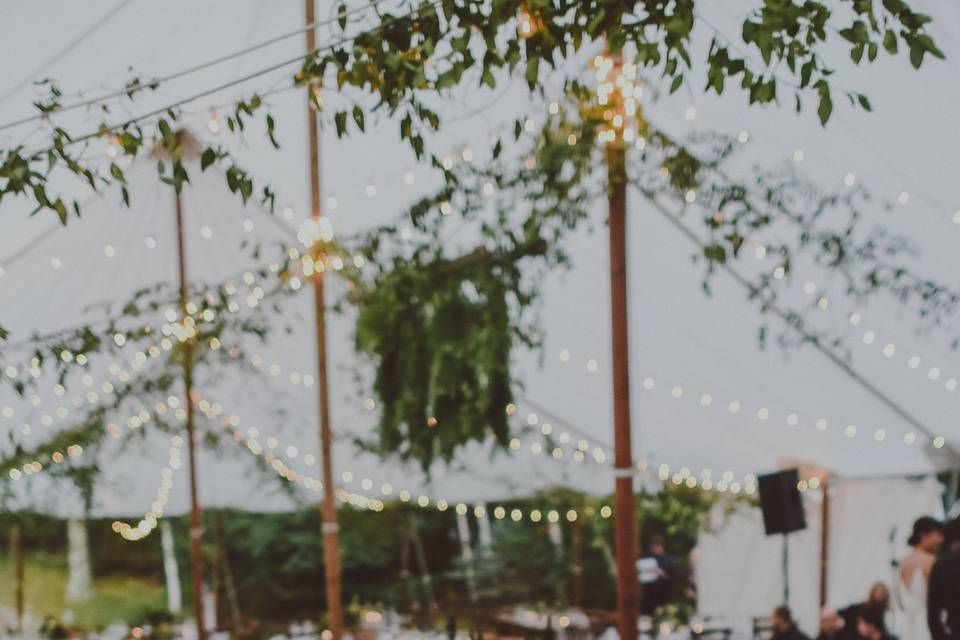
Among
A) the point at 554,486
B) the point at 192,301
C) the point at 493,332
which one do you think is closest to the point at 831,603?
the point at 554,486

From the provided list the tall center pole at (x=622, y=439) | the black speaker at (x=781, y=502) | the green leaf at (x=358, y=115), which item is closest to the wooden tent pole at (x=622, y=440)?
the tall center pole at (x=622, y=439)

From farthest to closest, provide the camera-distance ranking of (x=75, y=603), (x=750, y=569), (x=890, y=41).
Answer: (x=75, y=603), (x=750, y=569), (x=890, y=41)

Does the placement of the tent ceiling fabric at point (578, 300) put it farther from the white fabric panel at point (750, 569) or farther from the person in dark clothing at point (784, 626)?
the person in dark clothing at point (784, 626)

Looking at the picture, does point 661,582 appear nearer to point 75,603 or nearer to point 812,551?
point 812,551

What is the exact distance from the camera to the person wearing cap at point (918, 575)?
557 cm

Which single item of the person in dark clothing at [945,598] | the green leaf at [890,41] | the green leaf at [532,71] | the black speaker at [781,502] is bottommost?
the person in dark clothing at [945,598]

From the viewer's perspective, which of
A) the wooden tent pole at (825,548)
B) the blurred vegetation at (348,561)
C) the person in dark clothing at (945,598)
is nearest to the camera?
the person in dark clothing at (945,598)

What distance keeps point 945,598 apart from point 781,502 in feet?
2.72

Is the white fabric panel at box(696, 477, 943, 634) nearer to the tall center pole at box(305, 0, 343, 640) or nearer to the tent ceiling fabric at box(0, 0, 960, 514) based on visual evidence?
the tent ceiling fabric at box(0, 0, 960, 514)

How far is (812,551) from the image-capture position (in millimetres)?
6285

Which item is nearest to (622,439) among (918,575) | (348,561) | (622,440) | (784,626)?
(622,440)

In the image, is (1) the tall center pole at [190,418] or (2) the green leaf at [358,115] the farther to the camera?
(1) the tall center pole at [190,418]

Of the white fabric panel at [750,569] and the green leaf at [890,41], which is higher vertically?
the green leaf at [890,41]

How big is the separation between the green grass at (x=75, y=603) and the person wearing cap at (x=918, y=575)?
6.49 m
